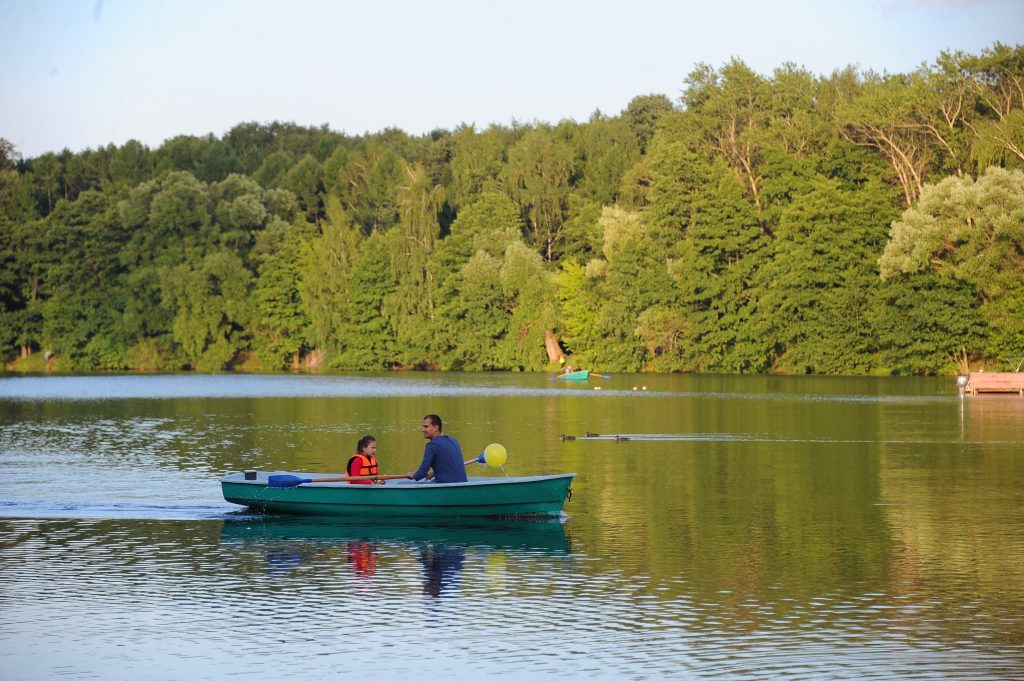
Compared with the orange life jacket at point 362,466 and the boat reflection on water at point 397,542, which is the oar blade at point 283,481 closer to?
the boat reflection on water at point 397,542

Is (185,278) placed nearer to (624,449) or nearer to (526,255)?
(526,255)

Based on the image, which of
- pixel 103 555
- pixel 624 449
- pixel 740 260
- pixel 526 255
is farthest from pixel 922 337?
pixel 103 555

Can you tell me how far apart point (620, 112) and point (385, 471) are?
84.6 m

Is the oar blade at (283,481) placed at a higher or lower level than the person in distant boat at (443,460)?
lower

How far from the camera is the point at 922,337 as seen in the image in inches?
2778

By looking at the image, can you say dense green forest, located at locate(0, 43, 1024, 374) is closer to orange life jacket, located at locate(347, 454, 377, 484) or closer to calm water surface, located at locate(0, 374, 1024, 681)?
calm water surface, located at locate(0, 374, 1024, 681)

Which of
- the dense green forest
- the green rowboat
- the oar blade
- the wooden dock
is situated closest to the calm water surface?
the green rowboat

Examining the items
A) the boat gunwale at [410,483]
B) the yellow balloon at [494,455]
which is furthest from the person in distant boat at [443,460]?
the yellow balloon at [494,455]

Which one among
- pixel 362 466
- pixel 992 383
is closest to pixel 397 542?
pixel 362 466

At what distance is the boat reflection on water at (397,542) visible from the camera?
17.0m

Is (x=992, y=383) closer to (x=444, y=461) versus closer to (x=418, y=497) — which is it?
(x=444, y=461)

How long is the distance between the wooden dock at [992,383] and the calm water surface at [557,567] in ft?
68.0

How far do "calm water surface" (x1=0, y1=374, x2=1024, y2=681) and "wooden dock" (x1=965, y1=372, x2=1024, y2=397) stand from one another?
20.7 metres

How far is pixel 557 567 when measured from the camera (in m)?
16.7
